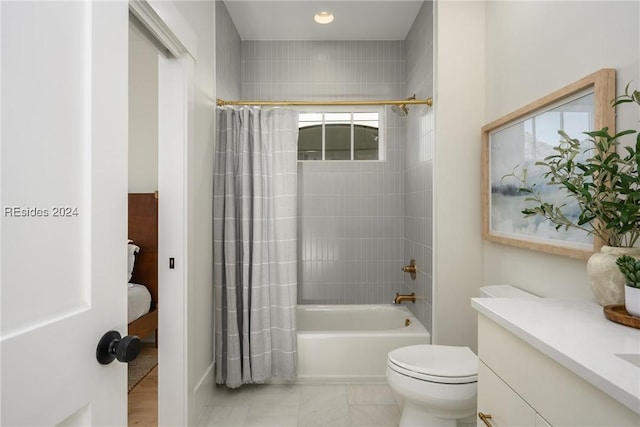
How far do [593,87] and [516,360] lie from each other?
40.6 inches

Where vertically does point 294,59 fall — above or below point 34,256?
above

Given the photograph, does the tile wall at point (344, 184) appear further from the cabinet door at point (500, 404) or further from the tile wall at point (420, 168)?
the cabinet door at point (500, 404)

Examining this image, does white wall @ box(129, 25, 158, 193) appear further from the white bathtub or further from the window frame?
the white bathtub

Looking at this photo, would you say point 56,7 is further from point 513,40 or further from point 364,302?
point 364,302

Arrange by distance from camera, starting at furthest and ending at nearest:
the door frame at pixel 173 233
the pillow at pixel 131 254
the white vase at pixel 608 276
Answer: the pillow at pixel 131 254 < the door frame at pixel 173 233 < the white vase at pixel 608 276

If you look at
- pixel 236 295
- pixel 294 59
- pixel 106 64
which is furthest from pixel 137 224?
pixel 106 64

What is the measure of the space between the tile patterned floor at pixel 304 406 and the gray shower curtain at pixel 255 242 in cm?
13

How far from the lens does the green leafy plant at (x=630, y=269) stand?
0.91 m

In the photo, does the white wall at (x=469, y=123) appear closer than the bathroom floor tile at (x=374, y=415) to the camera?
Yes

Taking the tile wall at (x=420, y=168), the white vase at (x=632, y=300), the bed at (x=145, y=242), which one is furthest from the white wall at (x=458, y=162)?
the bed at (x=145, y=242)

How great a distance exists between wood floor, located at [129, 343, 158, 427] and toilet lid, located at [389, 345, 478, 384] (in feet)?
4.79

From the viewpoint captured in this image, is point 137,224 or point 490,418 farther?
point 137,224

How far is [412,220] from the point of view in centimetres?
290

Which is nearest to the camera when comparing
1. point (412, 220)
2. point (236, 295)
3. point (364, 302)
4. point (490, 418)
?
point (490, 418)
